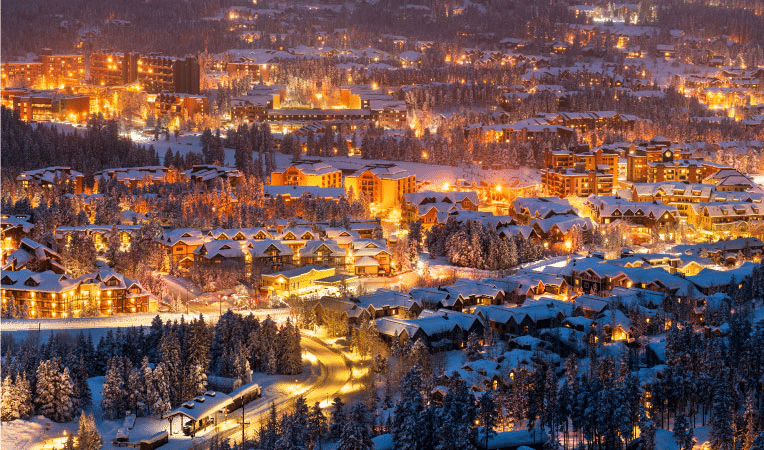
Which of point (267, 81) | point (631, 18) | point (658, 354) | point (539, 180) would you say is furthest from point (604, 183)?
point (631, 18)

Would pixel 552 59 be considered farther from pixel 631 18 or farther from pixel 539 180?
pixel 539 180

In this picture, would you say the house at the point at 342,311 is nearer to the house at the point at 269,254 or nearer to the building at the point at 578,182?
the house at the point at 269,254

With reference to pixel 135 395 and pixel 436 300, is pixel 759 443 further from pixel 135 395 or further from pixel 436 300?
pixel 135 395

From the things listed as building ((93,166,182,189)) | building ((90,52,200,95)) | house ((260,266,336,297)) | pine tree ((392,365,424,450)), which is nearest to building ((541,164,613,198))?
A: building ((93,166,182,189))

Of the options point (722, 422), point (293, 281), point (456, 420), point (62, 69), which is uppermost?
point (62, 69)

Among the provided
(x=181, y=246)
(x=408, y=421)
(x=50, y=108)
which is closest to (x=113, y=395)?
(x=408, y=421)
